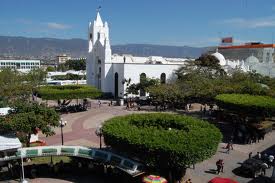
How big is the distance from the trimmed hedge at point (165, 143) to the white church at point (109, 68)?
127 feet

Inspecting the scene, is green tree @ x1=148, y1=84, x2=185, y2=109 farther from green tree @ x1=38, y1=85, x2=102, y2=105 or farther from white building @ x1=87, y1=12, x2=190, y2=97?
white building @ x1=87, y1=12, x2=190, y2=97

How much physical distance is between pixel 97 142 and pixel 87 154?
8.76 metres

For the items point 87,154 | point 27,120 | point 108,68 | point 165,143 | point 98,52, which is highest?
point 98,52

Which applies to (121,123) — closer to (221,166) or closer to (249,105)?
(221,166)

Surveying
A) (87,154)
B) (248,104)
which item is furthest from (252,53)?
(87,154)

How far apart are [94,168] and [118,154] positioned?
3.03 m

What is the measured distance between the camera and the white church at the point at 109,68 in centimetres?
5747

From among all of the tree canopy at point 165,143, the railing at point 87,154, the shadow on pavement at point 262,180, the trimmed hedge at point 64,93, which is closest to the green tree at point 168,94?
the trimmed hedge at point 64,93

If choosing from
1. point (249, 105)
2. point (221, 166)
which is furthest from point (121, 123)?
point (249, 105)

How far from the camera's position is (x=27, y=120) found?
19125mm

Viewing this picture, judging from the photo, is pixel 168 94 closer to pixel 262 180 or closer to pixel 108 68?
pixel 108 68

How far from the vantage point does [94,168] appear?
19.9 m

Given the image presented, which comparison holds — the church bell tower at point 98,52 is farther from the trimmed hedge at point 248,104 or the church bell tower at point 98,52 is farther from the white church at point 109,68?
the trimmed hedge at point 248,104

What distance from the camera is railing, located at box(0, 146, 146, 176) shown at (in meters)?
16.6
